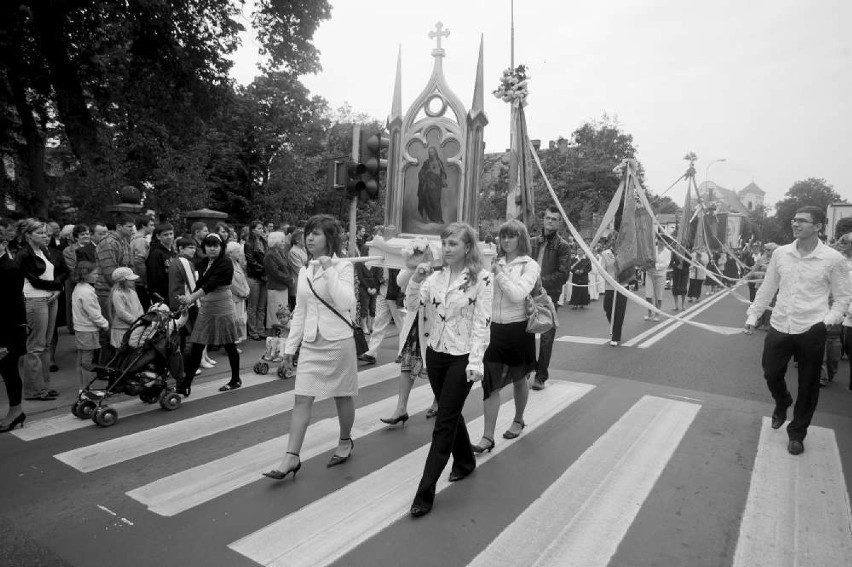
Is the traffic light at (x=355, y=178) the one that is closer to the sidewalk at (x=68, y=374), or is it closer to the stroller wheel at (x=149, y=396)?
the sidewalk at (x=68, y=374)

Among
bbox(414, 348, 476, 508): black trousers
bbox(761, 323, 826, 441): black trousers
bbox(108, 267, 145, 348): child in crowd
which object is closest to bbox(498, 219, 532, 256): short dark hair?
bbox(414, 348, 476, 508): black trousers

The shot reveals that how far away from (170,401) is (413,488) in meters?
3.02

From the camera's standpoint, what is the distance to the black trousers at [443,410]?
354 cm

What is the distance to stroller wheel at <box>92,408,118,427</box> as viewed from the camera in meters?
5.05

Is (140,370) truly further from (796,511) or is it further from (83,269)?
(796,511)

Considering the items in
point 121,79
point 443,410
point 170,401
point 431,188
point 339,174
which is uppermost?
point 121,79

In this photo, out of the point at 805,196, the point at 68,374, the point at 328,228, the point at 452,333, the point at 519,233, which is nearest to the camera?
the point at 452,333

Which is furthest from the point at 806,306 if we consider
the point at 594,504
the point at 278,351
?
the point at 278,351

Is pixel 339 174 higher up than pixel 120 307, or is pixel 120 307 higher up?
pixel 339 174

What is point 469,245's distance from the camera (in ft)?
12.7

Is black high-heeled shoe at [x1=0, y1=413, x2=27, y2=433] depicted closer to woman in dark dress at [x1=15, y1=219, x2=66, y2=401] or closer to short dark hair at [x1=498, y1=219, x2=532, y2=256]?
woman in dark dress at [x1=15, y1=219, x2=66, y2=401]

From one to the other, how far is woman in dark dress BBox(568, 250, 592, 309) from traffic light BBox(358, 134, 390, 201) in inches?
351

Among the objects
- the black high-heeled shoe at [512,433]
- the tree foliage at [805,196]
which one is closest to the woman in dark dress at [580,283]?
the black high-heeled shoe at [512,433]

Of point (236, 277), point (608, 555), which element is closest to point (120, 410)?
point (236, 277)
